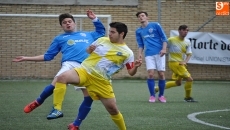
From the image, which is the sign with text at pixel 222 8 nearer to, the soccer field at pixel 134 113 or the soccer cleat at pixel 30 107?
the soccer field at pixel 134 113

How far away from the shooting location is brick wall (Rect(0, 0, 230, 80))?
19.9m

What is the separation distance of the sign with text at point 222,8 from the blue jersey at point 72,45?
501 inches

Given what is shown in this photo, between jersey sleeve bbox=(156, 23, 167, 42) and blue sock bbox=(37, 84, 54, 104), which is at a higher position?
jersey sleeve bbox=(156, 23, 167, 42)

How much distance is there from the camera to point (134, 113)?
997cm

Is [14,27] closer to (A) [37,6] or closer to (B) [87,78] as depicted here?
(A) [37,6]

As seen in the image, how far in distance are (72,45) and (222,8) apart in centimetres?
1310

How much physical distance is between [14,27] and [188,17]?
6.20 m

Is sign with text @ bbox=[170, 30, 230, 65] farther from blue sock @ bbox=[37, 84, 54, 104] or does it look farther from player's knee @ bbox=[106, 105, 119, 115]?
player's knee @ bbox=[106, 105, 119, 115]

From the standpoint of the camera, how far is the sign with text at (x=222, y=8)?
20.8 m

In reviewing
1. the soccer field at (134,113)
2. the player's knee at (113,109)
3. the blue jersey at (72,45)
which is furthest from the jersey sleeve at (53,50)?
the player's knee at (113,109)

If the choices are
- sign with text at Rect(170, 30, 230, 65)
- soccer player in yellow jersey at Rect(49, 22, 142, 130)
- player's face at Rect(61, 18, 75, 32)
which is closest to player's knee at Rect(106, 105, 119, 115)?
soccer player in yellow jersey at Rect(49, 22, 142, 130)

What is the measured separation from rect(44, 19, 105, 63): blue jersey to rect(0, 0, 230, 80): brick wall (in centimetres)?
1101

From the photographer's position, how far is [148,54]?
1290 centimetres

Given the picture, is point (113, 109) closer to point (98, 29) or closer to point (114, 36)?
point (114, 36)
